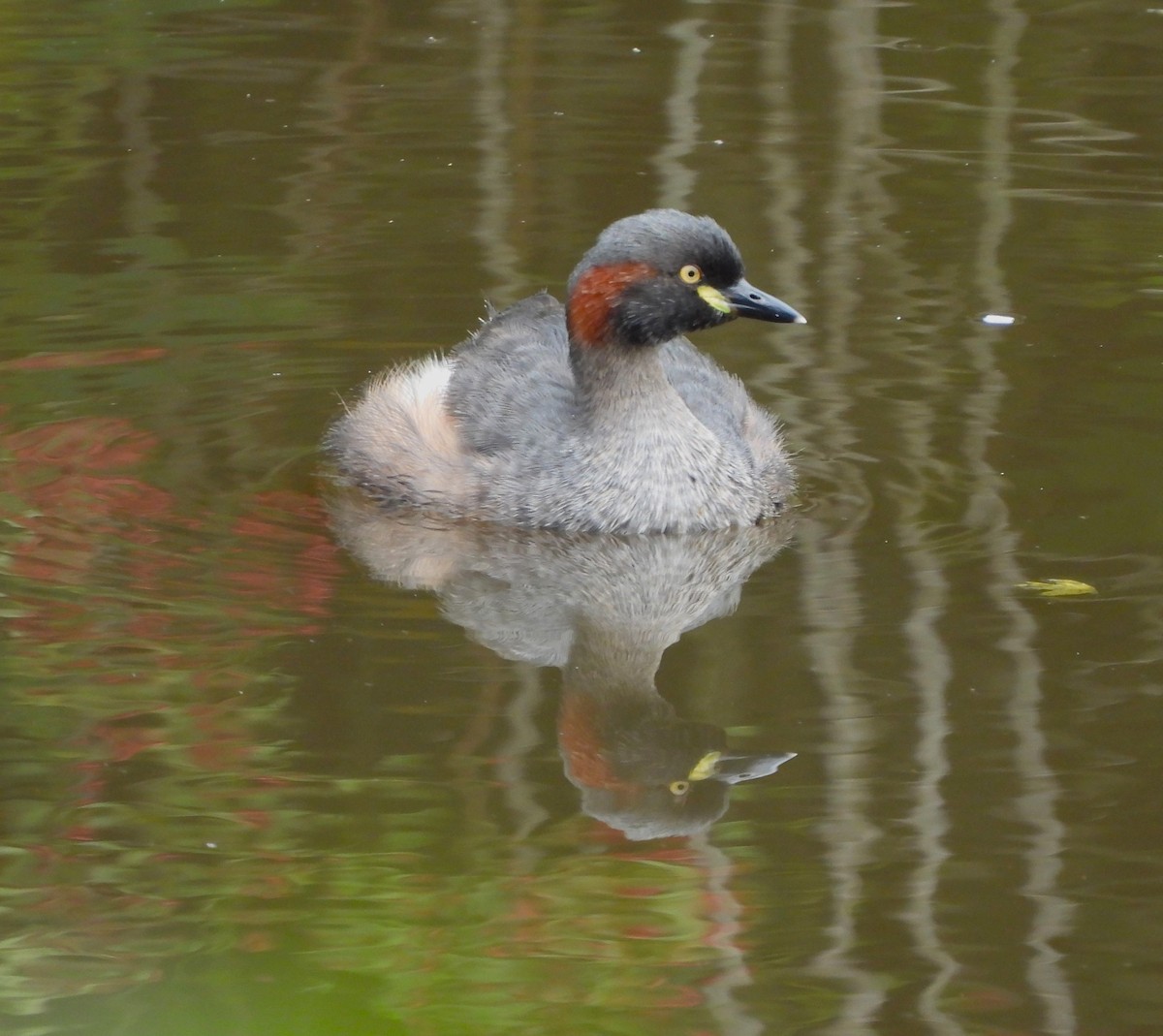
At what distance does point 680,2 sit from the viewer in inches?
533

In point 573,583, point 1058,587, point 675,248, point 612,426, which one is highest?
point 675,248

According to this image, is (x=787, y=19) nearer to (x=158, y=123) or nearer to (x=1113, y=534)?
(x=158, y=123)

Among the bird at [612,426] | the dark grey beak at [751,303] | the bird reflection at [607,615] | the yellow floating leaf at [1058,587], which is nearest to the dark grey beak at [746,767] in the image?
the bird reflection at [607,615]

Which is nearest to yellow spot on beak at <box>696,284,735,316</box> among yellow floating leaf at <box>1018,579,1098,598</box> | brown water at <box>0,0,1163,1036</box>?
brown water at <box>0,0,1163,1036</box>

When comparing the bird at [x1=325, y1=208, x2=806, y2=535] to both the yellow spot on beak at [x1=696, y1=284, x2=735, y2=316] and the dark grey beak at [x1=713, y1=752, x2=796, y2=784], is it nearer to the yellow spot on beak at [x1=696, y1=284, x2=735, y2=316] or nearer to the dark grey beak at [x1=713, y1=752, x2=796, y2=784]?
the yellow spot on beak at [x1=696, y1=284, x2=735, y2=316]

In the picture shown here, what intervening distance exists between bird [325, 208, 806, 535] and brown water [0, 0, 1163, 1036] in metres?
0.17

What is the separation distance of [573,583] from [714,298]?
112cm

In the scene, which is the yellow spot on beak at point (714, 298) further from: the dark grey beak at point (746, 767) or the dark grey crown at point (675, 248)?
the dark grey beak at point (746, 767)

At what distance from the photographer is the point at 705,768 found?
A: 210 inches

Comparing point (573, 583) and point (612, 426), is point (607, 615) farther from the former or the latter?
point (612, 426)

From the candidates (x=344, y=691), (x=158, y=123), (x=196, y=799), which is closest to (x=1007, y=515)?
(x=344, y=691)

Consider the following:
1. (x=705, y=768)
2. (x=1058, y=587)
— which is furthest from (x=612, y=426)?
(x=705, y=768)

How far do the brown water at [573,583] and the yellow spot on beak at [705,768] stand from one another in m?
0.08

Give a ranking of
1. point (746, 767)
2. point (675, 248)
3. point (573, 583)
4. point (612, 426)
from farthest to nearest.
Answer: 1. point (612, 426)
2. point (675, 248)
3. point (573, 583)
4. point (746, 767)
